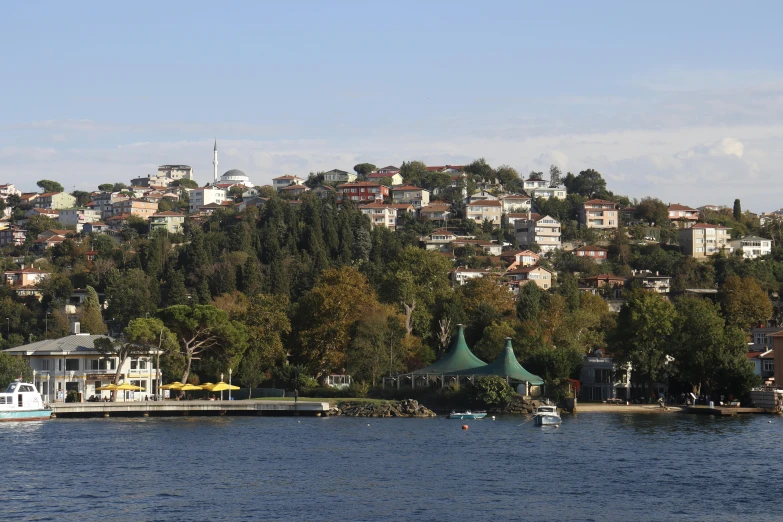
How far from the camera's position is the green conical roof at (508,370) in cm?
6635

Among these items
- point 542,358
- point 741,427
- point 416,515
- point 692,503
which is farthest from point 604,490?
point 542,358

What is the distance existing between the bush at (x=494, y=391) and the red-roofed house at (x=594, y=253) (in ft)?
242

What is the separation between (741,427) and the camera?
58062mm

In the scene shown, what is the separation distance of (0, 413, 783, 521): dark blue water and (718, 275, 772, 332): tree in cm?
4270

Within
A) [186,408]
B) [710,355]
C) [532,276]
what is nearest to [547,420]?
[710,355]

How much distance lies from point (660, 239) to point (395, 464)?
111 metres

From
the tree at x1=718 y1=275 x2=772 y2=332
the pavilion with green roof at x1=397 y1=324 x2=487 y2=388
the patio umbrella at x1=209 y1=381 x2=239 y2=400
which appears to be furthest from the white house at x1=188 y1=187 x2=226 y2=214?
the pavilion with green roof at x1=397 y1=324 x2=487 y2=388

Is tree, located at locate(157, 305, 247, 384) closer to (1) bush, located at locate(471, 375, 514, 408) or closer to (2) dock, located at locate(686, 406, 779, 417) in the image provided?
(1) bush, located at locate(471, 375, 514, 408)

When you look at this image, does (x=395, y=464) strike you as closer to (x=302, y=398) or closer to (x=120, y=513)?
(x=120, y=513)

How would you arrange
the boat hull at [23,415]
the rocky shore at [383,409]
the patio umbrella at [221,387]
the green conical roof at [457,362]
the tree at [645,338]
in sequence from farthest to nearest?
1. the tree at [645,338]
2. the green conical roof at [457,362]
3. the patio umbrella at [221,387]
4. the rocky shore at [383,409]
5. the boat hull at [23,415]

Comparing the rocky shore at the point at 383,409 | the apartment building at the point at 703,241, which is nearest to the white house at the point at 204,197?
the apartment building at the point at 703,241

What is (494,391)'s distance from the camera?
6612 cm

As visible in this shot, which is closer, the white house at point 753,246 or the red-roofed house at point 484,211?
the white house at point 753,246

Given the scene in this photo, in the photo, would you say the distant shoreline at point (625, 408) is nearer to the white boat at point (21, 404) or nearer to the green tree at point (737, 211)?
the white boat at point (21, 404)
